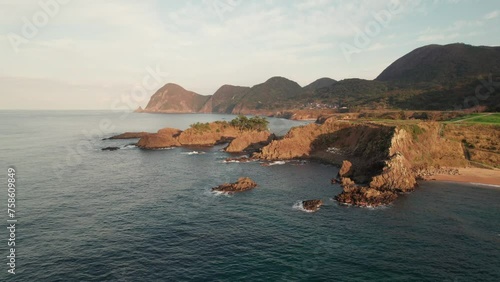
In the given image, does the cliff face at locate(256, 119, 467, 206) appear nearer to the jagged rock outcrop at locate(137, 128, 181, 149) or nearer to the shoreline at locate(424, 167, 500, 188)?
the shoreline at locate(424, 167, 500, 188)

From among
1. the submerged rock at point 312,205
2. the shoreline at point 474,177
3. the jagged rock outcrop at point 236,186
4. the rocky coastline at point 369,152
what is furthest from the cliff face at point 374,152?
the jagged rock outcrop at point 236,186

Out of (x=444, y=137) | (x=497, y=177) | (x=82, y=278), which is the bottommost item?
(x=82, y=278)

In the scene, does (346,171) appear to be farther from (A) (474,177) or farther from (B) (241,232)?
(B) (241,232)

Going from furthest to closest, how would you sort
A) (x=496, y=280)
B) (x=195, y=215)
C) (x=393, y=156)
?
(x=393, y=156) → (x=195, y=215) → (x=496, y=280)

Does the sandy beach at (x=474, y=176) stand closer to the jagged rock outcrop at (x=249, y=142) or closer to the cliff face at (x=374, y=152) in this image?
the cliff face at (x=374, y=152)

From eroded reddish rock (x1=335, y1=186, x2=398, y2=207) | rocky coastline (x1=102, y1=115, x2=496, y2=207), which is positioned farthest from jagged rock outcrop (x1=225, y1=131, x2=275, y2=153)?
eroded reddish rock (x1=335, y1=186, x2=398, y2=207)

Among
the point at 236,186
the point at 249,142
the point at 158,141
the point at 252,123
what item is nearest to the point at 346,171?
the point at 236,186

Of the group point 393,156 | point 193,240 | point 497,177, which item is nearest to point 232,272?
point 193,240

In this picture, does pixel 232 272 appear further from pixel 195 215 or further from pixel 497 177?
pixel 497 177
